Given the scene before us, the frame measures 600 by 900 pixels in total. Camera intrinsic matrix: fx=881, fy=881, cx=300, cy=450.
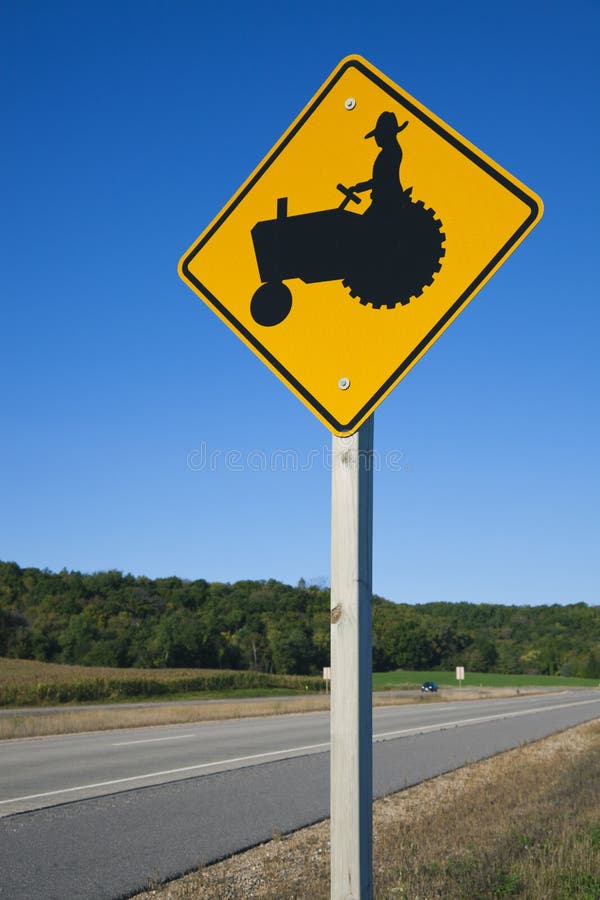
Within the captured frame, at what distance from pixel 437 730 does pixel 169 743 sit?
8.02 m

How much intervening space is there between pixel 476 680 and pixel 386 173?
335 feet

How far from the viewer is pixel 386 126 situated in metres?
2.65

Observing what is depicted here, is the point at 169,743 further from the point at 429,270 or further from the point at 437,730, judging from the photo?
the point at 429,270

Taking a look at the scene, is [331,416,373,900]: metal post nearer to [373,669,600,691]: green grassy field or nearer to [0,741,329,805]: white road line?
[0,741,329,805]: white road line

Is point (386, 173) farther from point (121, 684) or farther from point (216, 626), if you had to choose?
point (216, 626)

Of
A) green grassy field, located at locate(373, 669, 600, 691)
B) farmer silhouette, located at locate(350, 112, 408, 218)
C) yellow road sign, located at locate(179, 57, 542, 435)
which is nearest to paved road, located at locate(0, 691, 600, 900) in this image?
yellow road sign, located at locate(179, 57, 542, 435)

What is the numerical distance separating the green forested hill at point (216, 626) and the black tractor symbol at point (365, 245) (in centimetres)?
8159

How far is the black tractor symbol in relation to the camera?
8.23 ft

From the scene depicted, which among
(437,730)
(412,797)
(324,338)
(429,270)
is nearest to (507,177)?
(429,270)

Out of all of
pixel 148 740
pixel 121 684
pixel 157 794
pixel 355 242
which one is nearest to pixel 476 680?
pixel 121 684

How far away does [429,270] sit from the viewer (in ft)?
8.16

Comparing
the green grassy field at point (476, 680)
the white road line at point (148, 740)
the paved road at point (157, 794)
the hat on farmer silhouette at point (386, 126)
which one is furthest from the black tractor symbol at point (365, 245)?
the green grassy field at point (476, 680)

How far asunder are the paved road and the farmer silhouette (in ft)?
17.4

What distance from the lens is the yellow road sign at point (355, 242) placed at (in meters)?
2.47
